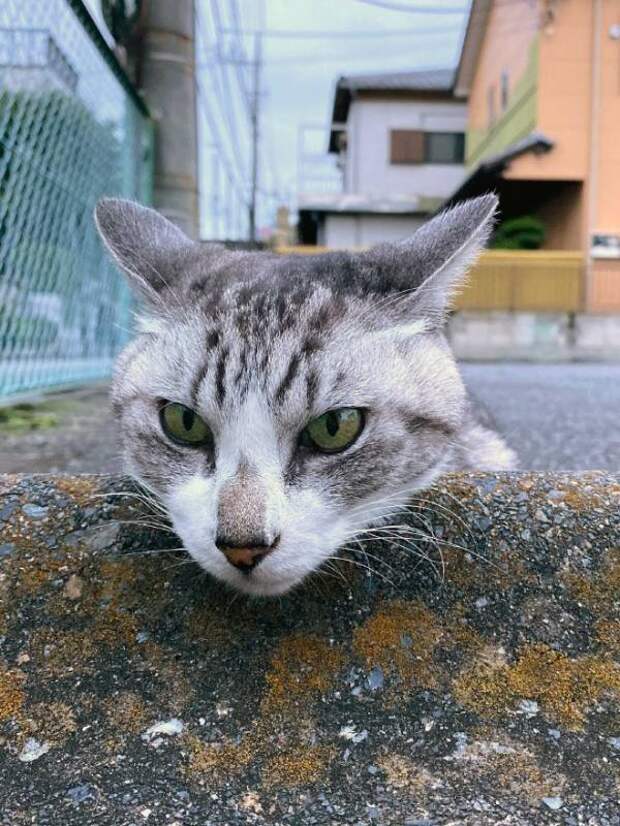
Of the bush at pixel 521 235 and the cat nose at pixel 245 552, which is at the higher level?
the bush at pixel 521 235

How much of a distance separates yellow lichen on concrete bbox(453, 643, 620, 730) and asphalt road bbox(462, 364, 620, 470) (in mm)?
1778

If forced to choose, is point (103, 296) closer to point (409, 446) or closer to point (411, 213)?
point (409, 446)

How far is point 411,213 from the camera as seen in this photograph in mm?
21219

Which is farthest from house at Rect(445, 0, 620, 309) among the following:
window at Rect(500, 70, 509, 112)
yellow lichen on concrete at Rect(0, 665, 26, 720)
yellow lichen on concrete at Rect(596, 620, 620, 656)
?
yellow lichen on concrete at Rect(0, 665, 26, 720)

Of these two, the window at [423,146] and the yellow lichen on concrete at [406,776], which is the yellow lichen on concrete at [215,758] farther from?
the window at [423,146]

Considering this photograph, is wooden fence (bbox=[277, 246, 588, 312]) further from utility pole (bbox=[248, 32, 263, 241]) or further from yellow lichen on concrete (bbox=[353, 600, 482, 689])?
yellow lichen on concrete (bbox=[353, 600, 482, 689])

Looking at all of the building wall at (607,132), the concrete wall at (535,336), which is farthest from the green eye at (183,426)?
the building wall at (607,132)

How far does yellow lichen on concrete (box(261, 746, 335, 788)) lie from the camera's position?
112 cm

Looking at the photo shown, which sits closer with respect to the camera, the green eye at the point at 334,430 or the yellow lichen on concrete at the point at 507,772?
the yellow lichen on concrete at the point at 507,772

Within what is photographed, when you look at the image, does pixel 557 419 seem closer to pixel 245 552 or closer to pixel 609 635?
pixel 609 635

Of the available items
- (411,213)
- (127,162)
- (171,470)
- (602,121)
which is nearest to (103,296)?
(127,162)

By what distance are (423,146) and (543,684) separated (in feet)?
78.5

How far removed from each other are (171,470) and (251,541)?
1.07 ft

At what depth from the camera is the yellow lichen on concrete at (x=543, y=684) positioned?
1.22 m
